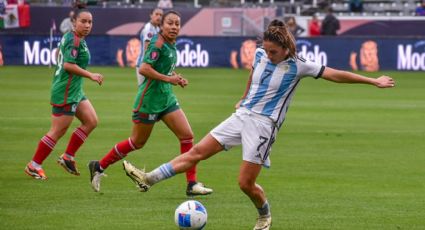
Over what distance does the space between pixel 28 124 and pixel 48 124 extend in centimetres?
40

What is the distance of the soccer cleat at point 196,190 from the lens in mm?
12752

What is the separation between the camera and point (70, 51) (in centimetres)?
1392

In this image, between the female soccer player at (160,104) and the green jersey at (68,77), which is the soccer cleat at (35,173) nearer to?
the green jersey at (68,77)

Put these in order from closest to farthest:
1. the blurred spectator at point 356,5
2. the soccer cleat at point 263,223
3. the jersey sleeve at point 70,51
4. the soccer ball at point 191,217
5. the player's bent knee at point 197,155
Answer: the soccer ball at point 191,217 < the soccer cleat at point 263,223 < the player's bent knee at point 197,155 < the jersey sleeve at point 70,51 < the blurred spectator at point 356,5

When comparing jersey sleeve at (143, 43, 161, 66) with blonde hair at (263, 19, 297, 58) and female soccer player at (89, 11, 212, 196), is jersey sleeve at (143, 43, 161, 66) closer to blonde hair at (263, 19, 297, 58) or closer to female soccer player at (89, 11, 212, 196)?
female soccer player at (89, 11, 212, 196)

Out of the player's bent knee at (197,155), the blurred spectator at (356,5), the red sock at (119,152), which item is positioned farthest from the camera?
the blurred spectator at (356,5)

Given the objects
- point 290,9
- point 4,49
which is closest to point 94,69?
point 4,49

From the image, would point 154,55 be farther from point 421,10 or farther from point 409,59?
point 421,10

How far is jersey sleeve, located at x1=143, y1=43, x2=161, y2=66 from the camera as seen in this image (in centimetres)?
1275

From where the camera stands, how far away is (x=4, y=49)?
40469 millimetres

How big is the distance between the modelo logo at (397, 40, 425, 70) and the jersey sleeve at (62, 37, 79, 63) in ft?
86.0

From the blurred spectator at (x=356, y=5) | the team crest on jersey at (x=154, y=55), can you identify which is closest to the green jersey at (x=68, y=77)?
the team crest on jersey at (x=154, y=55)

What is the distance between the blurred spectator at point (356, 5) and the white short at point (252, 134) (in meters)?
39.3

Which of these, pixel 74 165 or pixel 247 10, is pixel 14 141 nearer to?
pixel 74 165
